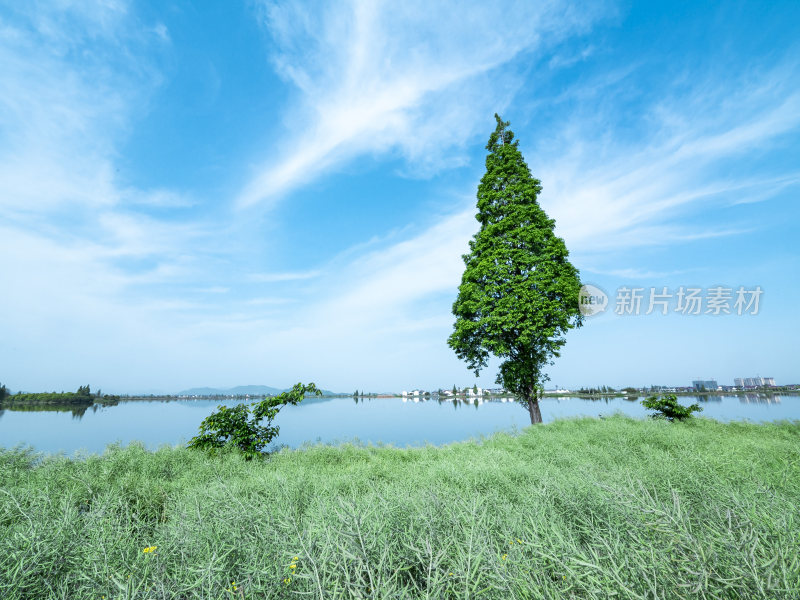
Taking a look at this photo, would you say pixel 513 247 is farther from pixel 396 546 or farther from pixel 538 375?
pixel 396 546

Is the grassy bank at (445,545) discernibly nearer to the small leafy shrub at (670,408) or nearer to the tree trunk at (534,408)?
the small leafy shrub at (670,408)

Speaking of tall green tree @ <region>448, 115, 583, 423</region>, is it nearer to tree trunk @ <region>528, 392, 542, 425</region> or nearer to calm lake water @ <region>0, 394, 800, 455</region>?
tree trunk @ <region>528, 392, 542, 425</region>

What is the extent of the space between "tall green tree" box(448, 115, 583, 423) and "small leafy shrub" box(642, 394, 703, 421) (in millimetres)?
4058

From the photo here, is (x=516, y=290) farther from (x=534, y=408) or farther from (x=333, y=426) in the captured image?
(x=333, y=426)

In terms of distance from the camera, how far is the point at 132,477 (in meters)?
5.92

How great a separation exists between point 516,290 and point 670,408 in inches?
296

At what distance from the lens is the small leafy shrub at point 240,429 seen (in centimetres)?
936

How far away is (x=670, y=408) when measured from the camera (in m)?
13.4

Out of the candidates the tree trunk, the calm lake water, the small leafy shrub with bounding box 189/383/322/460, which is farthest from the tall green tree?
the small leafy shrub with bounding box 189/383/322/460

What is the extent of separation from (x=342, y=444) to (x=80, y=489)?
6984mm

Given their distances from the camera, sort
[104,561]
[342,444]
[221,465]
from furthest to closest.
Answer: [342,444]
[221,465]
[104,561]

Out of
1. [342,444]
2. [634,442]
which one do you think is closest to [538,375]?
[634,442]

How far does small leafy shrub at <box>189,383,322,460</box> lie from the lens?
936cm

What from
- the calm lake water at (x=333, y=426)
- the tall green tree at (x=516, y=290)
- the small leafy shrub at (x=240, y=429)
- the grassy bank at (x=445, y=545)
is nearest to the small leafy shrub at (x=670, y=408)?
the calm lake water at (x=333, y=426)
